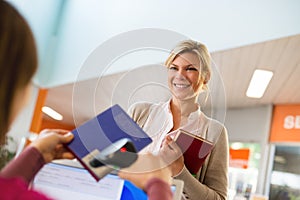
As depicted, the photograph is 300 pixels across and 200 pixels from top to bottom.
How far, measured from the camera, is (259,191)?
263 inches

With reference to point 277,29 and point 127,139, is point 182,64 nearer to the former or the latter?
point 127,139

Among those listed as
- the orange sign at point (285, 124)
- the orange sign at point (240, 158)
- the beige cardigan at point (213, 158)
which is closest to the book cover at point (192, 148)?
the beige cardigan at point (213, 158)

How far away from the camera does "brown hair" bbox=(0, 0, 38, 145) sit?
64 cm

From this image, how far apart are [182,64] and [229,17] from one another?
368cm

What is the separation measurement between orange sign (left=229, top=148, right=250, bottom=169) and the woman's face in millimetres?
6080

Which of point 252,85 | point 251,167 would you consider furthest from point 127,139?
point 251,167

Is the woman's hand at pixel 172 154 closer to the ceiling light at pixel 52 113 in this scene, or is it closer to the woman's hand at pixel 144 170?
the woman's hand at pixel 144 170

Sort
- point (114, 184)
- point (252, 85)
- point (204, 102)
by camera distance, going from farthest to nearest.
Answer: point (252, 85)
point (204, 102)
point (114, 184)

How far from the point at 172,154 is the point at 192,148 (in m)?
0.17

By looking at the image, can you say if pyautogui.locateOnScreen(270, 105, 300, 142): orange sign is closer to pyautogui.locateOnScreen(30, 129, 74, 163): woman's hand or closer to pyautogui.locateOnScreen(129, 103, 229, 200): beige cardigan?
pyautogui.locateOnScreen(129, 103, 229, 200): beige cardigan

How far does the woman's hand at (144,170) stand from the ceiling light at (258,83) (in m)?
4.78

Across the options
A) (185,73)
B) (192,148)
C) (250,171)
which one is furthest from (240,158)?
(192,148)

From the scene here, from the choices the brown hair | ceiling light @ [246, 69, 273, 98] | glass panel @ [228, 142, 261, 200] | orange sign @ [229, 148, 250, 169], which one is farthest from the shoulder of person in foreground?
orange sign @ [229, 148, 250, 169]

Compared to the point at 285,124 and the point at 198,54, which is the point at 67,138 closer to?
the point at 198,54
